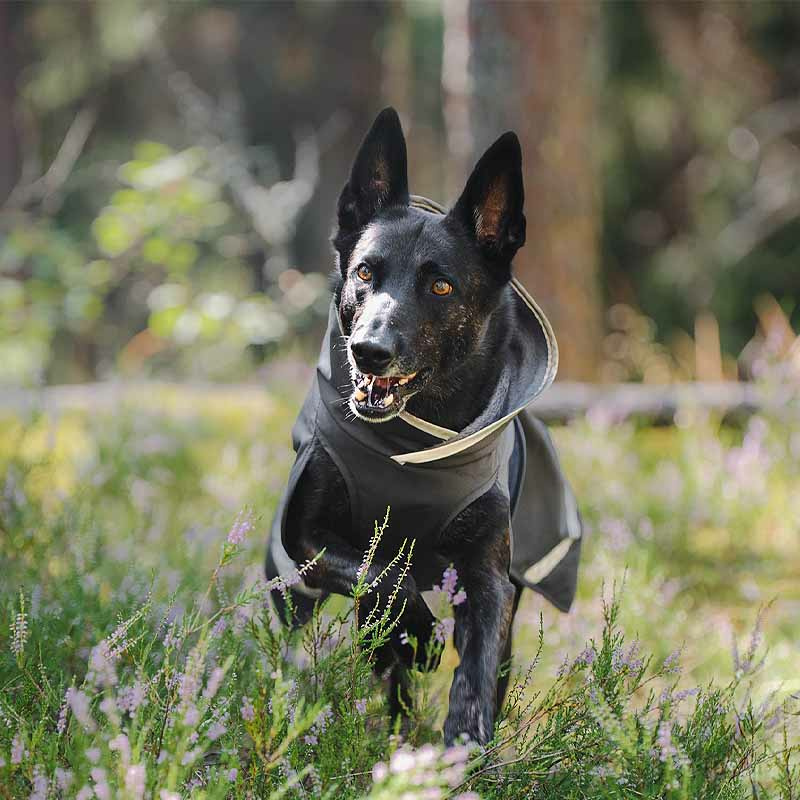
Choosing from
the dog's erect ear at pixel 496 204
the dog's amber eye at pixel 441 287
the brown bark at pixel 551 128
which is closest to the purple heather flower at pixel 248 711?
the dog's amber eye at pixel 441 287

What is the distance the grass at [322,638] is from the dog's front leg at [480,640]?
3.5 inches

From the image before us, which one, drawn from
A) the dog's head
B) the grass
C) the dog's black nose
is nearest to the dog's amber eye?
the dog's head

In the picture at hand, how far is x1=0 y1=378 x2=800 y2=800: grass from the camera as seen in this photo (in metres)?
1.89

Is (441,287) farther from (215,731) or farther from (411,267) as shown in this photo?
(215,731)

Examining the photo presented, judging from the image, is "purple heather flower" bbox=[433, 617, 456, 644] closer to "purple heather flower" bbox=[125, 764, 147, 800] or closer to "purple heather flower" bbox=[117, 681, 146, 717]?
"purple heather flower" bbox=[117, 681, 146, 717]

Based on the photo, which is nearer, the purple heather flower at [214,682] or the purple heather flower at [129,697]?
the purple heather flower at [214,682]

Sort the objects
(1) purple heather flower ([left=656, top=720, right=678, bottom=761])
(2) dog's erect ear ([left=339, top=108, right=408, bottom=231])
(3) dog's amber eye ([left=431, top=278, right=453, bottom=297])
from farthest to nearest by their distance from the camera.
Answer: (2) dog's erect ear ([left=339, top=108, right=408, bottom=231]) → (3) dog's amber eye ([left=431, top=278, right=453, bottom=297]) → (1) purple heather flower ([left=656, top=720, right=678, bottom=761])

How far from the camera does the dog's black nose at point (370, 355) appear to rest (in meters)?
2.42

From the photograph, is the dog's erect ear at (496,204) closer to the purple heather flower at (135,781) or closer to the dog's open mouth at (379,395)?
the dog's open mouth at (379,395)

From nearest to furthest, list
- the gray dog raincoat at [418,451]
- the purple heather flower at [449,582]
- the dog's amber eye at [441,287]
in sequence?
the purple heather flower at [449,582] → the gray dog raincoat at [418,451] → the dog's amber eye at [441,287]

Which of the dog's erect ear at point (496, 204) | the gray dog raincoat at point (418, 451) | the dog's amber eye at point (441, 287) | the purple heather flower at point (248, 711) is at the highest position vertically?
the dog's erect ear at point (496, 204)

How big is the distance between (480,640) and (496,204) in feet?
3.88

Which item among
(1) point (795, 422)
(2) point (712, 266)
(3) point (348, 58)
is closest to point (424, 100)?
(3) point (348, 58)

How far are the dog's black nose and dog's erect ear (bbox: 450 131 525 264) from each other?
1.79 ft
